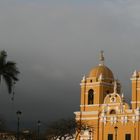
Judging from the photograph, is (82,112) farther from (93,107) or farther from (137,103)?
(137,103)

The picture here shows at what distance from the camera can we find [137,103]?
257 ft

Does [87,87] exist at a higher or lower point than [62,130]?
higher

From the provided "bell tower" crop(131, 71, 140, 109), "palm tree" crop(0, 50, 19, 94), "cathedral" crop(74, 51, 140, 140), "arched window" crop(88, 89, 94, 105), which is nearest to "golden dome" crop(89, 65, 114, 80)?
"cathedral" crop(74, 51, 140, 140)

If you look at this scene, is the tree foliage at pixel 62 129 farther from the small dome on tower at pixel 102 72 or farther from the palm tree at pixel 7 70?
the palm tree at pixel 7 70

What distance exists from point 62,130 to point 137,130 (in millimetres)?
11033

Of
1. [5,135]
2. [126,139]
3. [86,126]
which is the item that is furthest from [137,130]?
[5,135]

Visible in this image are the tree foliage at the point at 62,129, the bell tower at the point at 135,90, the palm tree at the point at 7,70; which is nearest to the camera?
the palm tree at the point at 7,70

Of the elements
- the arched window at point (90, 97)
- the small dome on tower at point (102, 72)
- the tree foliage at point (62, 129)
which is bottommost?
the tree foliage at point (62, 129)

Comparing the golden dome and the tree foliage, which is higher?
the golden dome

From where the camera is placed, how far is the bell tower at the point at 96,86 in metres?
82.8

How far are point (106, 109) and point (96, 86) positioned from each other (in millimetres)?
3698

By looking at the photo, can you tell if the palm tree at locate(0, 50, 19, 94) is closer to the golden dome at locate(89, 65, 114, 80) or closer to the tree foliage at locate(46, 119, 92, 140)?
the tree foliage at locate(46, 119, 92, 140)

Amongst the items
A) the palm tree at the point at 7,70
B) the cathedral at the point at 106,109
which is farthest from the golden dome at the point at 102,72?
the palm tree at the point at 7,70

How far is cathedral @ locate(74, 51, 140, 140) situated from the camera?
78700 millimetres
